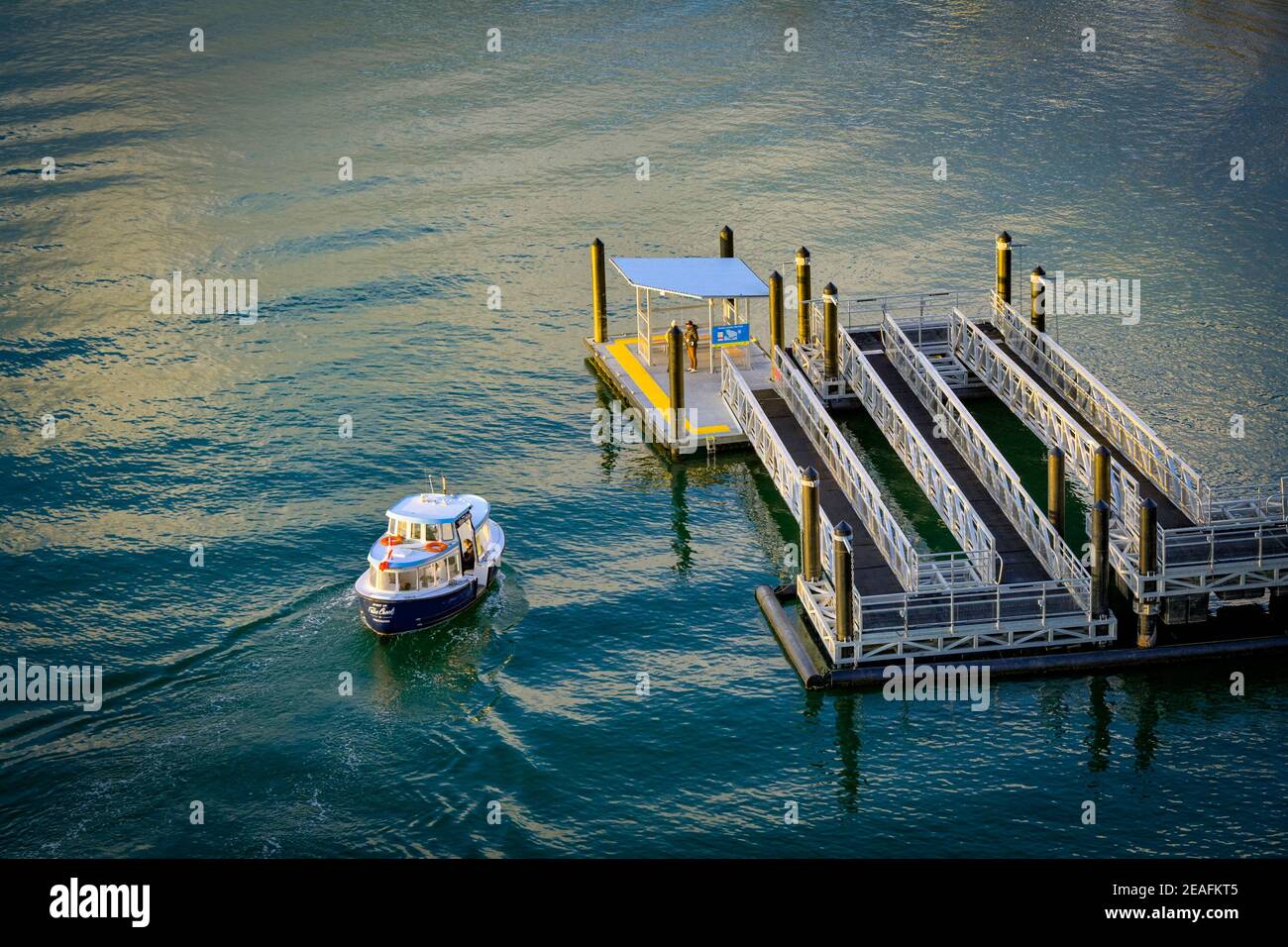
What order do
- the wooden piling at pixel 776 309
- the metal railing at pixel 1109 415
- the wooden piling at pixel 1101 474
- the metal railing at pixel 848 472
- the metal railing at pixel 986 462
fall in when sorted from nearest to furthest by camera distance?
the metal railing at pixel 986 462 → the wooden piling at pixel 1101 474 → the metal railing at pixel 848 472 → the metal railing at pixel 1109 415 → the wooden piling at pixel 776 309

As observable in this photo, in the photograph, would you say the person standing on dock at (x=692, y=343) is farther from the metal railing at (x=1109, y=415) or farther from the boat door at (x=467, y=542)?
the boat door at (x=467, y=542)

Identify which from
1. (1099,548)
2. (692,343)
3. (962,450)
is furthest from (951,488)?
(692,343)

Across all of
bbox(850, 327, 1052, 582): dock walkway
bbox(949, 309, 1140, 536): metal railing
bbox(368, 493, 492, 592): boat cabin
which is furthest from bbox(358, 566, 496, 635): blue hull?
bbox(949, 309, 1140, 536): metal railing

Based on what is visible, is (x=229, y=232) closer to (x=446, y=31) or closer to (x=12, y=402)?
(x=12, y=402)

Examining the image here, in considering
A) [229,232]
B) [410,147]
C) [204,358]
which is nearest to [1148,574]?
[204,358]

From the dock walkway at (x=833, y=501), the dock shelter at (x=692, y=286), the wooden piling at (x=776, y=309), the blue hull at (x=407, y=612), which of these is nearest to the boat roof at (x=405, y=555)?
the blue hull at (x=407, y=612)

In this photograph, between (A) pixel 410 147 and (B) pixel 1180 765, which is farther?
(A) pixel 410 147

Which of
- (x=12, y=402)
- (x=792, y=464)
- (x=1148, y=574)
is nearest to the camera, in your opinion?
(x=1148, y=574)
